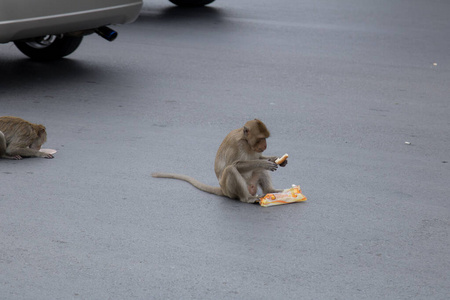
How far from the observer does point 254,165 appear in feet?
17.5

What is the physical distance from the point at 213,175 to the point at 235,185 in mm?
683

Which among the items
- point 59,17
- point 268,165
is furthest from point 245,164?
point 59,17

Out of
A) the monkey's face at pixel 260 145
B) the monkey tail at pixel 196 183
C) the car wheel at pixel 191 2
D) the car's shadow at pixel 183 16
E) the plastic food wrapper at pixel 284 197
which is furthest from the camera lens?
the car wheel at pixel 191 2

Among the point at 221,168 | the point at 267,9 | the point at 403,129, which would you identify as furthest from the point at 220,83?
the point at 267,9

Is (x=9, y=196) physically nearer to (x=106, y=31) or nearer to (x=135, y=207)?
(x=135, y=207)

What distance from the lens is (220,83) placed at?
9047 millimetres

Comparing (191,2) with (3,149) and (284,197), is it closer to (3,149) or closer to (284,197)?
(3,149)

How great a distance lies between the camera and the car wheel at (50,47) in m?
9.77

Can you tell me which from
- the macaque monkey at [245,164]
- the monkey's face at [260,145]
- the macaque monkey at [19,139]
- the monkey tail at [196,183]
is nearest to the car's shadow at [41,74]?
the macaque monkey at [19,139]

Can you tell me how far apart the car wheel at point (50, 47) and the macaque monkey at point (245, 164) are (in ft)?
16.2

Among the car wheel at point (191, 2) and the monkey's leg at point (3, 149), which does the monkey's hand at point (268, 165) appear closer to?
the monkey's leg at point (3, 149)

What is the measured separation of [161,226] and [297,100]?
3859mm

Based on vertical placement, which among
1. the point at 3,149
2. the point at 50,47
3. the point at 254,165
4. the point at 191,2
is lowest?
the point at 3,149

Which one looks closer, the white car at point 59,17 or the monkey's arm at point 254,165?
the monkey's arm at point 254,165
